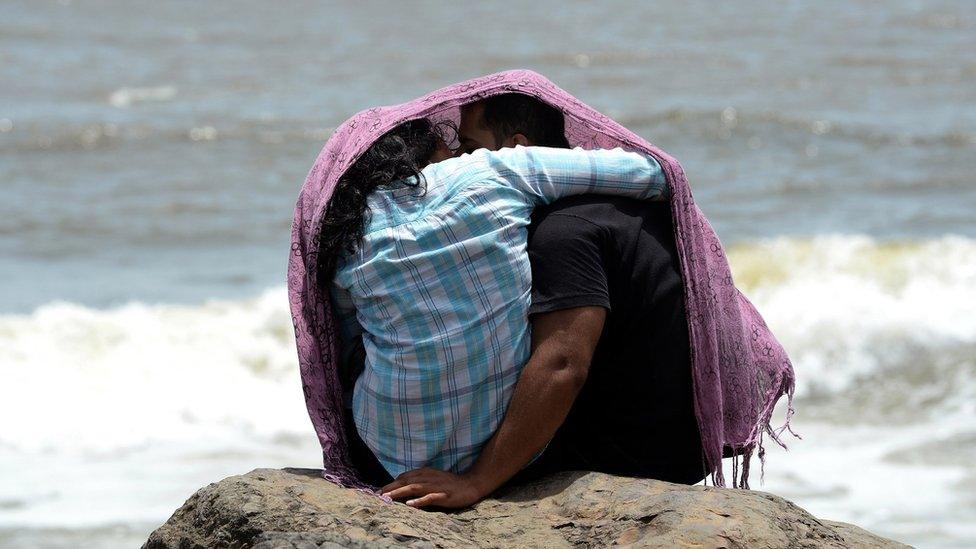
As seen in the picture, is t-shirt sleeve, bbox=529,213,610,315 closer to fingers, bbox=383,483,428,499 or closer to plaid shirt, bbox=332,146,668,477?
plaid shirt, bbox=332,146,668,477

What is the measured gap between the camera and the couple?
2.31 meters

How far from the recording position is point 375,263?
2.32 metres

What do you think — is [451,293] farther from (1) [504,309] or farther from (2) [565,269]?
(2) [565,269]

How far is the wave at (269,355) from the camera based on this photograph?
6301mm

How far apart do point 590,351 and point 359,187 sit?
19.8 inches

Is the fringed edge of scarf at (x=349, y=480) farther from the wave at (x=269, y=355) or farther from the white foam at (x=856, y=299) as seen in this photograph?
Result: the white foam at (x=856, y=299)

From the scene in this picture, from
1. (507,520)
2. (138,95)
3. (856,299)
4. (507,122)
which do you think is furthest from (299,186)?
(507,520)

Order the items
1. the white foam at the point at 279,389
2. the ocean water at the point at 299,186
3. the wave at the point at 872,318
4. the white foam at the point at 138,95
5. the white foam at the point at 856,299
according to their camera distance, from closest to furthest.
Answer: the white foam at the point at 279,389 → the ocean water at the point at 299,186 → the wave at the point at 872,318 → the white foam at the point at 856,299 → the white foam at the point at 138,95

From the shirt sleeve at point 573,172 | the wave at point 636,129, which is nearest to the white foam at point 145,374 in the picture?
the shirt sleeve at point 573,172

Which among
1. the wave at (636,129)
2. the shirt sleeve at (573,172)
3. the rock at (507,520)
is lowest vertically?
the rock at (507,520)

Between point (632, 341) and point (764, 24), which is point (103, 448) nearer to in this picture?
point (632, 341)

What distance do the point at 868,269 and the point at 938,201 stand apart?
2186 mm

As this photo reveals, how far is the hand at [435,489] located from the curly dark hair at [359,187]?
0.38 meters

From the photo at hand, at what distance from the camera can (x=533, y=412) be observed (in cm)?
234
